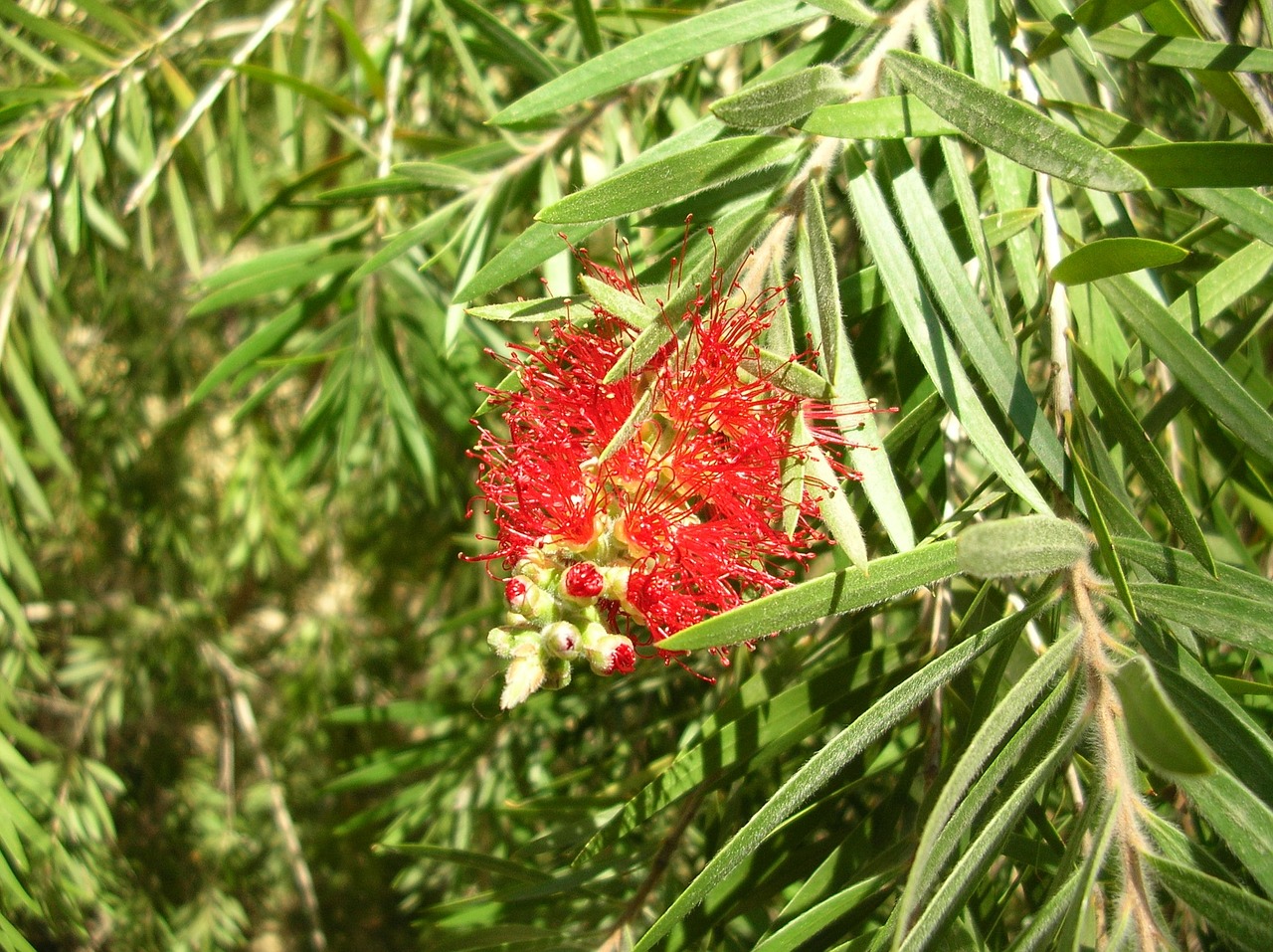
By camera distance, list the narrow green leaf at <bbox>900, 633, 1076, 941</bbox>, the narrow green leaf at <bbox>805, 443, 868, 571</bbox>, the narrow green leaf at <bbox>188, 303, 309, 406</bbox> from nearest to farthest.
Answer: the narrow green leaf at <bbox>900, 633, 1076, 941</bbox> < the narrow green leaf at <bbox>805, 443, 868, 571</bbox> < the narrow green leaf at <bbox>188, 303, 309, 406</bbox>

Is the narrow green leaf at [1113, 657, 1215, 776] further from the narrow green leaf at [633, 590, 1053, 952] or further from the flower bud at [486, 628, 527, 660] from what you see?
the flower bud at [486, 628, 527, 660]

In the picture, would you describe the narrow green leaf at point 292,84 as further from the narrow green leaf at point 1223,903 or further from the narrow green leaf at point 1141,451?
the narrow green leaf at point 1223,903

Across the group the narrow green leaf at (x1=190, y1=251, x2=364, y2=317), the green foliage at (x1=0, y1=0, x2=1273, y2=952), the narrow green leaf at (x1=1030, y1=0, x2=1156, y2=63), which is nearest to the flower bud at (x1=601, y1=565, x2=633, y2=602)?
the green foliage at (x1=0, y1=0, x2=1273, y2=952)

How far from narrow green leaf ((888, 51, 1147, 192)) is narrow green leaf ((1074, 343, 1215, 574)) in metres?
0.22

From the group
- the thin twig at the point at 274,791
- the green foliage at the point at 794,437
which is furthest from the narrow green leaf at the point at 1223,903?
the thin twig at the point at 274,791

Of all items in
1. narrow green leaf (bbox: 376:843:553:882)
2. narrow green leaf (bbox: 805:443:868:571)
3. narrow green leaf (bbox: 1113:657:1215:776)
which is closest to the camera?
narrow green leaf (bbox: 1113:657:1215:776)

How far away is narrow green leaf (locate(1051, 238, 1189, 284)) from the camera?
675 mm

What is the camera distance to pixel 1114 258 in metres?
0.72

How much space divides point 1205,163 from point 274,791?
89.9 inches

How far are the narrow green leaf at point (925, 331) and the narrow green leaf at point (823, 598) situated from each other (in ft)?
0.28

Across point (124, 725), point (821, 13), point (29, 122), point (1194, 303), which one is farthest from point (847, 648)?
point (124, 725)

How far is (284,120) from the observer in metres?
1.49

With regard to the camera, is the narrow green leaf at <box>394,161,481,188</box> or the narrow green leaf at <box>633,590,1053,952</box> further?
the narrow green leaf at <box>394,161,481,188</box>

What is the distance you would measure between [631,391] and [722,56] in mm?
1045
